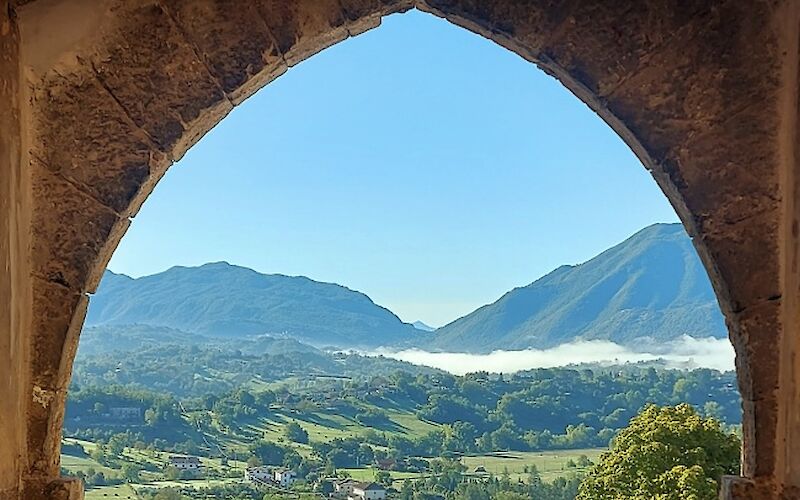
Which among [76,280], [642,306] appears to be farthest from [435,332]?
[76,280]

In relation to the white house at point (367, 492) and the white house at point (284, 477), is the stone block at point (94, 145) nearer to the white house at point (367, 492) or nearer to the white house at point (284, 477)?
the white house at point (367, 492)

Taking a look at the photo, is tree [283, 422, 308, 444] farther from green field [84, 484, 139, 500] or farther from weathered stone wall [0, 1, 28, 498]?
weathered stone wall [0, 1, 28, 498]

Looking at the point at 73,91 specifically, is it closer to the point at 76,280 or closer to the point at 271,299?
the point at 76,280

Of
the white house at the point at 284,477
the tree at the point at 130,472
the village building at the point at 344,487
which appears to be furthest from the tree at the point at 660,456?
the tree at the point at 130,472

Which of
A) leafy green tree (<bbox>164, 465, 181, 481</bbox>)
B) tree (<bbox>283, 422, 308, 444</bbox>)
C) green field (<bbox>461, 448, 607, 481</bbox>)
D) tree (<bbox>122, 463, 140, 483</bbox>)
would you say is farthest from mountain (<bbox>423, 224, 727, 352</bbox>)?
tree (<bbox>122, 463, 140, 483</bbox>)

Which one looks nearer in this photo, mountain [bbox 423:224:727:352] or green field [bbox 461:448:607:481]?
green field [bbox 461:448:607:481]

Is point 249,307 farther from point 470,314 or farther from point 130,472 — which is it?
point 130,472

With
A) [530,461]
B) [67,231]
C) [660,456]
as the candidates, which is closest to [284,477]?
[530,461]
